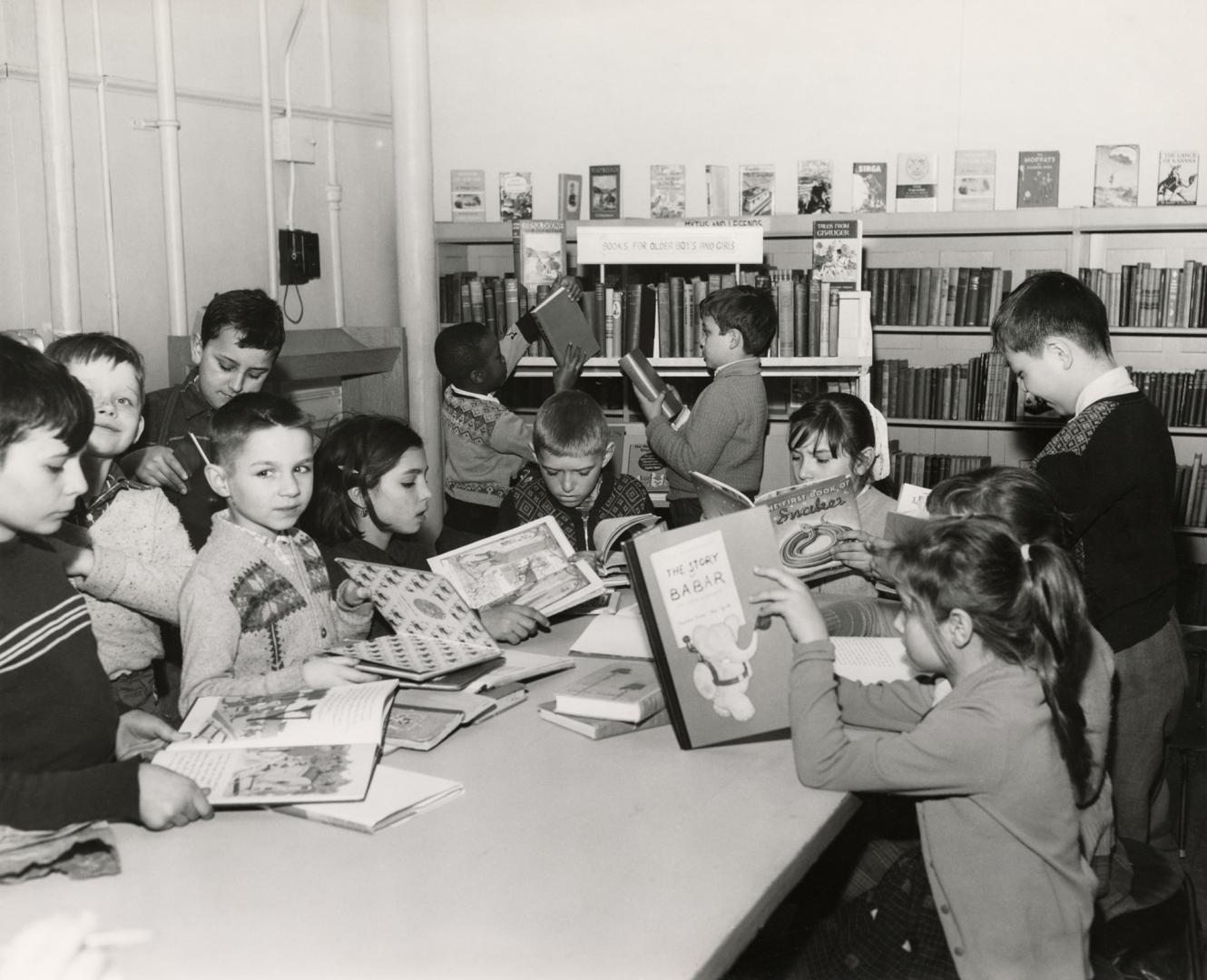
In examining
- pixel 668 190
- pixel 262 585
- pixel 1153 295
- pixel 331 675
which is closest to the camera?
pixel 331 675

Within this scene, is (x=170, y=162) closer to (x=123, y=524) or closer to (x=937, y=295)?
(x=123, y=524)

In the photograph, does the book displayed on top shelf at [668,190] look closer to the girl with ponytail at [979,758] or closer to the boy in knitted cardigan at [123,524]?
the boy in knitted cardigan at [123,524]

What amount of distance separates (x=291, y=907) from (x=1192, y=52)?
17.9ft

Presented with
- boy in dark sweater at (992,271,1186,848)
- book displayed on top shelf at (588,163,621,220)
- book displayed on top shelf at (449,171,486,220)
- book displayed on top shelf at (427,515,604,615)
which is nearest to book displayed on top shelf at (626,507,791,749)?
book displayed on top shelf at (427,515,604,615)

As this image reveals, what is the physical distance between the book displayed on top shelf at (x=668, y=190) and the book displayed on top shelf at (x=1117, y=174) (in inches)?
78.0

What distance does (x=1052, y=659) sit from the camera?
5.27 feet

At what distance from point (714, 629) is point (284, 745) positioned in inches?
25.9

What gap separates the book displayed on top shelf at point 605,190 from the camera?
19.7ft

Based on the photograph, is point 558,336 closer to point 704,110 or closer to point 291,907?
point 704,110

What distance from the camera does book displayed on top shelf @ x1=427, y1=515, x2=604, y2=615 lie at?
2445 mm

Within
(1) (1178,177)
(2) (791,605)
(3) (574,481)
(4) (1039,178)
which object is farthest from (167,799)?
(1) (1178,177)

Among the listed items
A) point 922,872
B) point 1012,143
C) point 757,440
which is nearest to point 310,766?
point 922,872

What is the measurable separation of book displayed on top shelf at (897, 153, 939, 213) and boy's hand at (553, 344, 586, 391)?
2.06 meters

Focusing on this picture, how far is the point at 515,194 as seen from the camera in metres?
6.16
